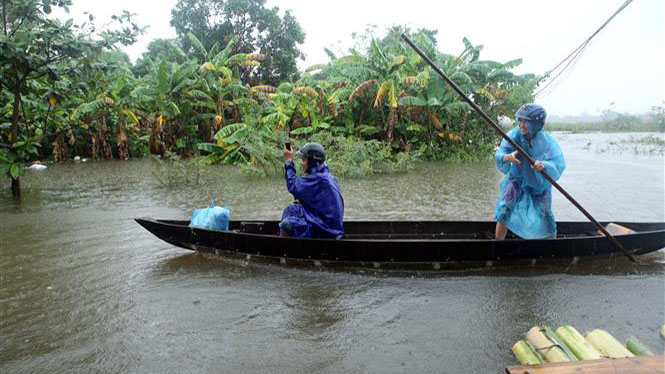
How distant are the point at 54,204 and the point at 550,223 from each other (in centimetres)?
934

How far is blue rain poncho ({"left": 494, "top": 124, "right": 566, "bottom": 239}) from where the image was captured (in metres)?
4.99

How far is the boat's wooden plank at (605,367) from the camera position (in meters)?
2.53

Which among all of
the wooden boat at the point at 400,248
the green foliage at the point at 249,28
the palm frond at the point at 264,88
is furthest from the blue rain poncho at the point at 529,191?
the green foliage at the point at 249,28

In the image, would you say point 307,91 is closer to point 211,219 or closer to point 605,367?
point 211,219

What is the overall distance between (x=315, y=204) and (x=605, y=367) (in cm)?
329

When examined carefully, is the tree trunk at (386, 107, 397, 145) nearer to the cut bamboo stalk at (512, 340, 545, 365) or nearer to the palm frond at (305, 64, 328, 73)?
the palm frond at (305, 64, 328, 73)

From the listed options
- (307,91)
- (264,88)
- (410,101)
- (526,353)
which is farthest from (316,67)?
(526,353)

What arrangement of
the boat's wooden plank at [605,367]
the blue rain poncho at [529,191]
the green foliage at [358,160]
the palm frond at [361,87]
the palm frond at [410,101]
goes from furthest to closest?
1. the palm frond at [361,87]
2. the palm frond at [410,101]
3. the green foliage at [358,160]
4. the blue rain poncho at [529,191]
5. the boat's wooden plank at [605,367]

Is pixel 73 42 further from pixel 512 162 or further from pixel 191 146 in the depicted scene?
pixel 191 146

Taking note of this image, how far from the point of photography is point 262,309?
14.2ft

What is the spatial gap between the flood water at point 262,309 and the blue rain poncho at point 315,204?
49cm

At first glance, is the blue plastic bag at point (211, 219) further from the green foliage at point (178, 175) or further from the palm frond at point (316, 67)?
the palm frond at point (316, 67)

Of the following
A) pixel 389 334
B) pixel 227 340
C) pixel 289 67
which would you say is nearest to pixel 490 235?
pixel 389 334

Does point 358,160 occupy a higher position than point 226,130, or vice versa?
point 226,130
